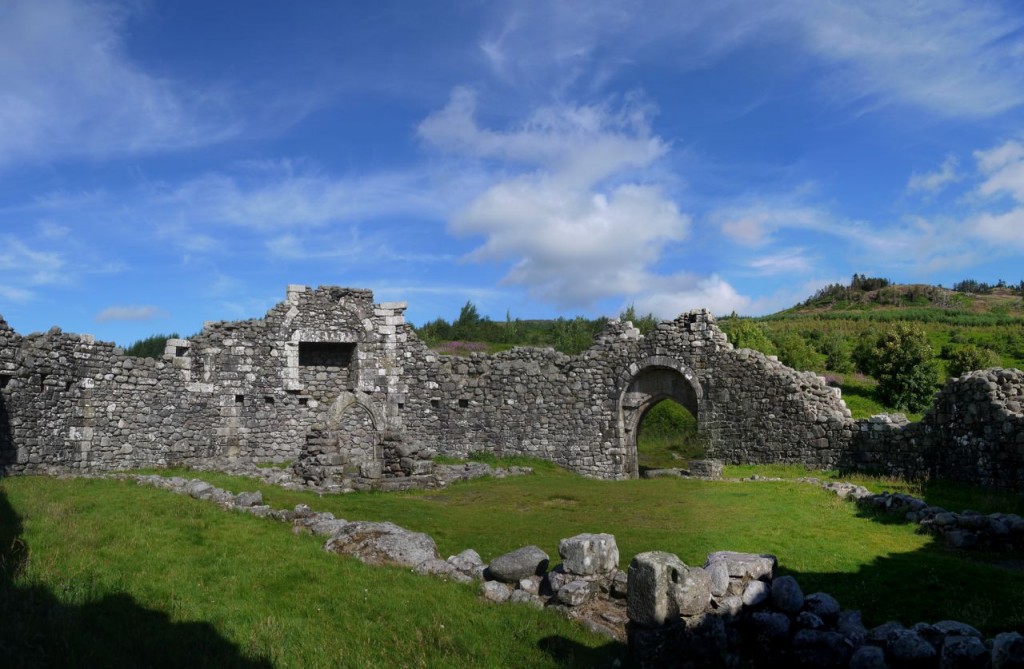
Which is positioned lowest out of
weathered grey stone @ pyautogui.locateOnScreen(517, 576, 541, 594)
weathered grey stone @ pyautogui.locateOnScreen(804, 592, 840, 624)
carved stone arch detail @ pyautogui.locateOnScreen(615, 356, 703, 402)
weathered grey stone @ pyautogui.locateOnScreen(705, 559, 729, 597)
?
weathered grey stone @ pyautogui.locateOnScreen(517, 576, 541, 594)

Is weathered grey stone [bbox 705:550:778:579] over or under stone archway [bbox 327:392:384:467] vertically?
under

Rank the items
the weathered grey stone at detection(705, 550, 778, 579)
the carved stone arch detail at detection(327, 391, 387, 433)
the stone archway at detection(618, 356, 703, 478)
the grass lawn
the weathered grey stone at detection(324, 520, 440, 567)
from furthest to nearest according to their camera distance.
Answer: the carved stone arch detail at detection(327, 391, 387, 433) < the stone archway at detection(618, 356, 703, 478) < the weathered grey stone at detection(324, 520, 440, 567) < the weathered grey stone at detection(705, 550, 778, 579) < the grass lawn

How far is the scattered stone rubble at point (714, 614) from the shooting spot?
6.91 metres

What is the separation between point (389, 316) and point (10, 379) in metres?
12.4

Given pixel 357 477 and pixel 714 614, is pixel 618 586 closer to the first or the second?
pixel 714 614

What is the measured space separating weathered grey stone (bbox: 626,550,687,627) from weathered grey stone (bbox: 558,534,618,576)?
1390 millimetres

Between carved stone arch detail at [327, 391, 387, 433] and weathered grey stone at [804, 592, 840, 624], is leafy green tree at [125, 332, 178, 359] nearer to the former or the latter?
carved stone arch detail at [327, 391, 387, 433]

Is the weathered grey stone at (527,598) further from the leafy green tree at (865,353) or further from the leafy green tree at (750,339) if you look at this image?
the leafy green tree at (865,353)

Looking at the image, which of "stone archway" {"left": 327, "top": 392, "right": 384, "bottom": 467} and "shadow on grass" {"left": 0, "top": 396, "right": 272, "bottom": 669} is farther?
"stone archway" {"left": 327, "top": 392, "right": 384, "bottom": 467}

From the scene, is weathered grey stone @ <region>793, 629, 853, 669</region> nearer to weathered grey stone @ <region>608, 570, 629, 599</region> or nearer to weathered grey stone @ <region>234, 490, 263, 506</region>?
weathered grey stone @ <region>608, 570, 629, 599</region>

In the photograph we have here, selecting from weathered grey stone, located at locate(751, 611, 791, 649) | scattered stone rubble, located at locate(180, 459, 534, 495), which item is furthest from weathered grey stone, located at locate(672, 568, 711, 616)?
scattered stone rubble, located at locate(180, 459, 534, 495)

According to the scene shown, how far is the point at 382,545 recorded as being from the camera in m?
11.3

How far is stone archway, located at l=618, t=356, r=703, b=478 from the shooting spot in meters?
26.4

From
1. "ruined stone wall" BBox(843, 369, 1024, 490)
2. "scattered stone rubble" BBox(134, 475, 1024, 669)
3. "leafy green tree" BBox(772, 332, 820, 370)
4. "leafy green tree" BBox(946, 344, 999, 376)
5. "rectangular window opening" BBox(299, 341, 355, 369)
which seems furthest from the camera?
"leafy green tree" BBox(772, 332, 820, 370)
